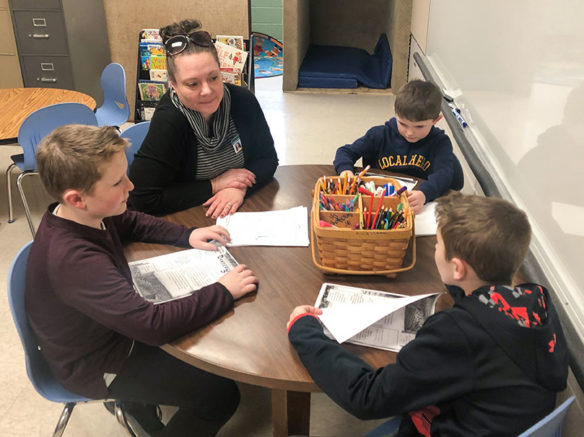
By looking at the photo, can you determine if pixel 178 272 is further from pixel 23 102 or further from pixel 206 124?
pixel 23 102

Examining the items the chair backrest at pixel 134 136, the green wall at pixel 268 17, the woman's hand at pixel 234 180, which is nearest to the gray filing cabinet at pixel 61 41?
the chair backrest at pixel 134 136

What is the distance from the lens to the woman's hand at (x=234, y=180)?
192 centimetres

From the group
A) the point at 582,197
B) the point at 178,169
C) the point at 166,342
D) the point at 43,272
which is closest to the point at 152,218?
the point at 178,169

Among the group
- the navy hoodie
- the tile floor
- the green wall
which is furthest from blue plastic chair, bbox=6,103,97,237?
the green wall

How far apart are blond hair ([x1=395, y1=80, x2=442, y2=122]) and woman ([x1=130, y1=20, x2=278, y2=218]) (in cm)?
54

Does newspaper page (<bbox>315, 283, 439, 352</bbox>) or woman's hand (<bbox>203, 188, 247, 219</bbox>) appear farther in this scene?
woman's hand (<bbox>203, 188, 247, 219</bbox>)

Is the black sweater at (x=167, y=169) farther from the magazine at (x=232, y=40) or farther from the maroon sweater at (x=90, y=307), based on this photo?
the magazine at (x=232, y=40)

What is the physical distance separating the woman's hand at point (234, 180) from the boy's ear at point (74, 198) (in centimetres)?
66

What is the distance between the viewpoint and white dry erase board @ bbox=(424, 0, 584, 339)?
134 centimetres

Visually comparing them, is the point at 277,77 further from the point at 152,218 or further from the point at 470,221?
the point at 470,221

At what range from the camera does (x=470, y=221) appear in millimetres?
1065

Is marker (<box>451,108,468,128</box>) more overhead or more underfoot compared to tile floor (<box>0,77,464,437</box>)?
more overhead

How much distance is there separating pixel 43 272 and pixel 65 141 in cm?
33

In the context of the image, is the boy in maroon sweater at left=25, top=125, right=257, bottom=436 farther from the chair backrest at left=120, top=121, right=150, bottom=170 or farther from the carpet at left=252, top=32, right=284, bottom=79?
the carpet at left=252, top=32, right=284, bottom=79
